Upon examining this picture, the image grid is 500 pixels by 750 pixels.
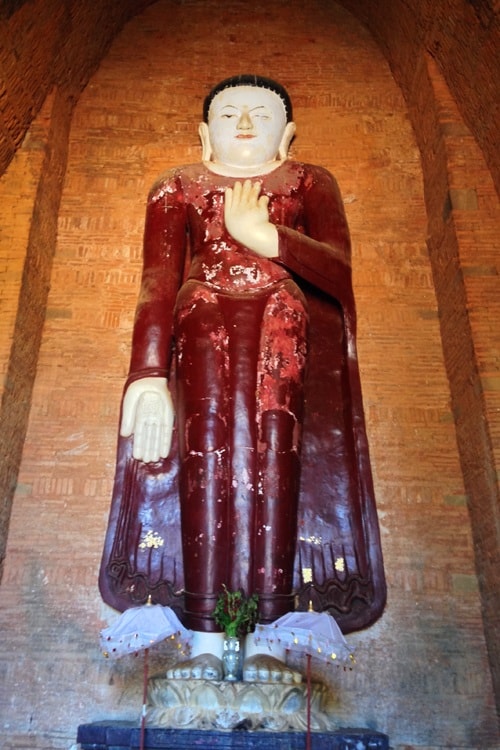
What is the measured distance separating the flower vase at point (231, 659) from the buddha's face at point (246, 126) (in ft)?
7.68

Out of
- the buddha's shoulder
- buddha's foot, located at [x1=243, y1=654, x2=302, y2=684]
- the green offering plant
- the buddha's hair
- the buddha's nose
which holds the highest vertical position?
the buddha's hair

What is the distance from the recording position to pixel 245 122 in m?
3.93

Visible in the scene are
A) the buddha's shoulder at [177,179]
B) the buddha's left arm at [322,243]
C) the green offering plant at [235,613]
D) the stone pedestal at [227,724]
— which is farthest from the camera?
the buddha's shoulder at [177,179]

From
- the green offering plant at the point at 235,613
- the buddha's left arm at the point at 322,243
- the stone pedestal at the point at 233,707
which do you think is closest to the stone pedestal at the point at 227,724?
the stone pedestal at the point at 233,707

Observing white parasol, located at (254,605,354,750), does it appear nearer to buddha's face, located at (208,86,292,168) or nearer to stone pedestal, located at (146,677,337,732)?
stone pedestal, located at (146,677,337,732)

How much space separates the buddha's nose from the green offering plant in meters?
2.32

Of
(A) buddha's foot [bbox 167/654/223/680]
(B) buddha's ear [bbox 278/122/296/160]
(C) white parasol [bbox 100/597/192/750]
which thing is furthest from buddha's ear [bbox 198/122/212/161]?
(A) buddha's foot [bbox 167/654/223/680]

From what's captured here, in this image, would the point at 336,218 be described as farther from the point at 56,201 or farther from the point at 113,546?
the point at 113,546

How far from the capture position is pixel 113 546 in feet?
11.0

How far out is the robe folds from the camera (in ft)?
10.8

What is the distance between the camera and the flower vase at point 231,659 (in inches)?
110

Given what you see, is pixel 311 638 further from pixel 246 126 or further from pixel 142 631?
pixel 246 126

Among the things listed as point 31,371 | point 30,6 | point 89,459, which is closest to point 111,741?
point 89,459

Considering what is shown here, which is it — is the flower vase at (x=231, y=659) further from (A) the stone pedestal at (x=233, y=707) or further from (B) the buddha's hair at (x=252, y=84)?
(B) the buddha's hair at (x=252, y=84)
